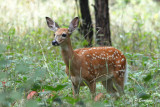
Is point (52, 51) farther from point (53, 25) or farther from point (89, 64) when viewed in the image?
point (89, 64)

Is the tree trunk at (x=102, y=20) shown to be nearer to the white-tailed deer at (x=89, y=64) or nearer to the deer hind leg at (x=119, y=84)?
the white-tailed deer at (x=89, y=64)

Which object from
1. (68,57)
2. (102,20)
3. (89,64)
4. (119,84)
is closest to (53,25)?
(68,57)

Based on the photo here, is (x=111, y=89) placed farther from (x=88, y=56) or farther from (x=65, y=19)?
(x=65, y=19)

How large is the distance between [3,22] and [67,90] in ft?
14.5

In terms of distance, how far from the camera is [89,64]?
527 centimetres

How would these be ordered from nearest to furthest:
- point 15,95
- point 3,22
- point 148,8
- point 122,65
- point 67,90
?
point 15,95 < point 67,90 < point 122,65 < point 3,22 < point 148,8

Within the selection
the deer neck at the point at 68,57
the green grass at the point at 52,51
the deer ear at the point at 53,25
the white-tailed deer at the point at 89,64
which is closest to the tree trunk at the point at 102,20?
→ the green grass at the point at 52,51

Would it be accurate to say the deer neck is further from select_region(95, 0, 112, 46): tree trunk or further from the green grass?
select_region(95, 0, 112, 46): tree trunk

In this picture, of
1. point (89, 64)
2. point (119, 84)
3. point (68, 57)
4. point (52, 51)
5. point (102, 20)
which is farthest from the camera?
point (102, 20)

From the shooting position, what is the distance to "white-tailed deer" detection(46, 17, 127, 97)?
197 inches

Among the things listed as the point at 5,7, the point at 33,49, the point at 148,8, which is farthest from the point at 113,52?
the point at 148,8

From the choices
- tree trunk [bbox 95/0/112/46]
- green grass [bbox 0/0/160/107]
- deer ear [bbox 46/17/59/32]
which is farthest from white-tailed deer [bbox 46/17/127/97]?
tree trunk [bbox 95/0/112/46]

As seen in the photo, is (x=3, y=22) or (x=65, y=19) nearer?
(x=3, y=22)

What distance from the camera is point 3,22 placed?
8.98 meters
